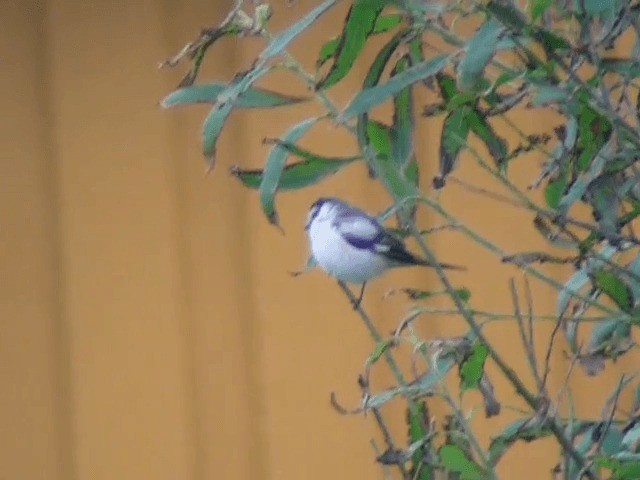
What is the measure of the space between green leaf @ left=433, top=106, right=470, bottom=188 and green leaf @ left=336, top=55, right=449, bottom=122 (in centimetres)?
17

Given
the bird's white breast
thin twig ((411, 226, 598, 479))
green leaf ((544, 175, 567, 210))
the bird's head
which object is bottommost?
thin twig ((411, 226, 598, 479))

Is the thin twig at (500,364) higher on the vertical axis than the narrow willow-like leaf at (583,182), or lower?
lower

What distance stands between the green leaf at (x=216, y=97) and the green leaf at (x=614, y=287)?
30 cm

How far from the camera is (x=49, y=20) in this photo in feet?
5.70

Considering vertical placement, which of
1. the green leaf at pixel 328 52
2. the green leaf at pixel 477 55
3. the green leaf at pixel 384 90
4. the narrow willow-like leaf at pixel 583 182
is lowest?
the narrow willow-like leaf at pixel 583 182

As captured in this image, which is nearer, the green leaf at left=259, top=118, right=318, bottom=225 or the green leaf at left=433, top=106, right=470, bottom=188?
the green leaf at left=259, top=118, right=318, bottom=225

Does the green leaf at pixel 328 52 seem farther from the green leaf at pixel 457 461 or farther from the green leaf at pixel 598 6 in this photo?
the green leaf at pixel 457 461

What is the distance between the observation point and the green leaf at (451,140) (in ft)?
3.00

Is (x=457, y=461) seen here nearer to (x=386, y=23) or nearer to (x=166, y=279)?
(x=386, y=23)

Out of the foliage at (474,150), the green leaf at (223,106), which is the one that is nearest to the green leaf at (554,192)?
the foliage at (474,150)

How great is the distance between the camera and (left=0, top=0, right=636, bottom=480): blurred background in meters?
1.72

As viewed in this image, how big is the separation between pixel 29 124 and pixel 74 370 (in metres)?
0.41

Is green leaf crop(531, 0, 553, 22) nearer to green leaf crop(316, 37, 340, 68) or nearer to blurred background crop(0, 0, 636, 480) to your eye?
green leaf crop(316, 37, 340, 68)

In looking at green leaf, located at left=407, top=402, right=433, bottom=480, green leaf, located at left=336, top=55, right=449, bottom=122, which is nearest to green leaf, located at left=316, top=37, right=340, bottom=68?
green leaf, located at left=336, top=55, right=449, bottom=122
